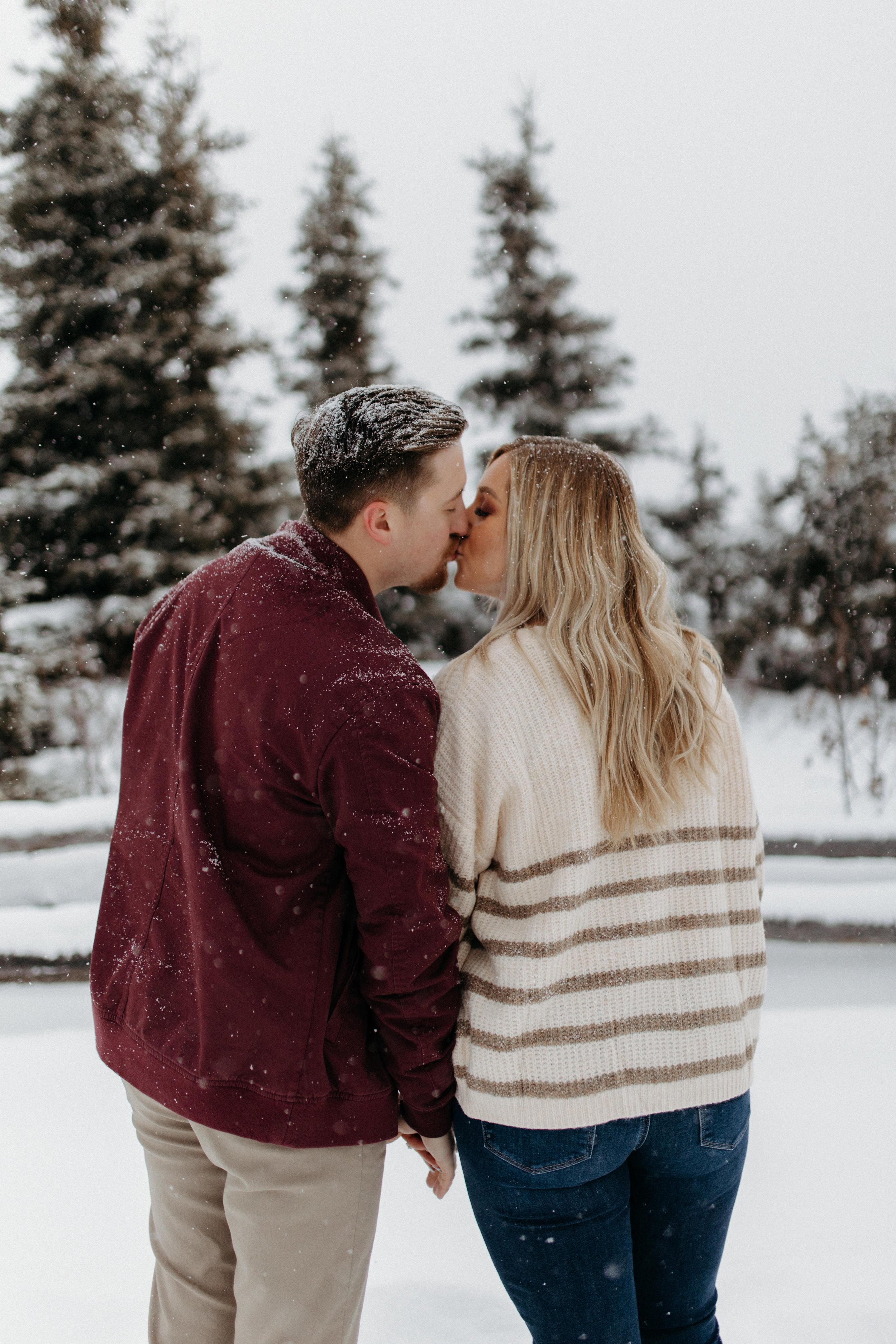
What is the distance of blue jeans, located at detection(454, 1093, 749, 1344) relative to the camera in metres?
1.26

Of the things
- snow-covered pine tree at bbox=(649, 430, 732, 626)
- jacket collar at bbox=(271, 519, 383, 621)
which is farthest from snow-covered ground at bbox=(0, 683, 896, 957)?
snow-covered pine tree at bbox=(649, 430, 732, 626)

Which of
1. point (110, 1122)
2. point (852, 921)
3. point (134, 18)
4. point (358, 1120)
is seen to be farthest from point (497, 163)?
point (358, 1120)

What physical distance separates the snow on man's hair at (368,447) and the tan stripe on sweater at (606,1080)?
2.90 ft

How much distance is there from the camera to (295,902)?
1298mm

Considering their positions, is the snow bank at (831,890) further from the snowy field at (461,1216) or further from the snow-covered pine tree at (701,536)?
the snow-covered pine tree at (701,536)

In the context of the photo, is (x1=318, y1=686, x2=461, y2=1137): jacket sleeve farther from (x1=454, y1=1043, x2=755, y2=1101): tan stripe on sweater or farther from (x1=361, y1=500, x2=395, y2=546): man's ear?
(x1=361, y1=500, x2=395, y2=546): man's ear

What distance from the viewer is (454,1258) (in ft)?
7.98

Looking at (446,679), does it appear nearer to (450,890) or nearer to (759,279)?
(450,890)

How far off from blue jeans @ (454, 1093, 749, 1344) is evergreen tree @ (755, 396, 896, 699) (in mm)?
6823

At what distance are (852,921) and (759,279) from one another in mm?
11009

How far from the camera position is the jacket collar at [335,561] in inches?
55.4

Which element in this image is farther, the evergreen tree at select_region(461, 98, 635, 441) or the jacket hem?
the evergreen tree at select_region(461, 98, 635, 441)

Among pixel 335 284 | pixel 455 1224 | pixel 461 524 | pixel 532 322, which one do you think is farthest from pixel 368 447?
pixel 335 284

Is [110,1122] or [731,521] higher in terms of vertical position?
[731,521]
